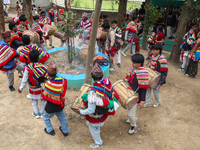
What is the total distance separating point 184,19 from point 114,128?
5.63m

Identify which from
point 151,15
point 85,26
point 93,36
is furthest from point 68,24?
point 151,15

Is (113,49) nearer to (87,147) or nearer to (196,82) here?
(196,82)

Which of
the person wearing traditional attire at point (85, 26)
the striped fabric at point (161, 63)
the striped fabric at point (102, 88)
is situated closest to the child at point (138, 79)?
the striped fabric at point (102, 88)

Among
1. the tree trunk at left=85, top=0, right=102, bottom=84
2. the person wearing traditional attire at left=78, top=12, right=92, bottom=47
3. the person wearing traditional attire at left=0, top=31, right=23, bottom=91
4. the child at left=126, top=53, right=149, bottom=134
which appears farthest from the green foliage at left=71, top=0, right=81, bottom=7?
the child at left=126, top=53, right=149, bottom=134

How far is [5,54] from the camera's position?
4.11 meters

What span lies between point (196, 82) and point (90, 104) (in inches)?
201

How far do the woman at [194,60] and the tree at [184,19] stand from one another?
4.15 ft

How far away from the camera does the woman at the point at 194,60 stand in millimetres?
5672

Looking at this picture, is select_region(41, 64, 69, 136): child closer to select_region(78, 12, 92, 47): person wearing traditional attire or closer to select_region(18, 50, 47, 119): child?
select_region(18, 50, 47, 119): child

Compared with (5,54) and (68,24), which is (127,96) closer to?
(68,24)

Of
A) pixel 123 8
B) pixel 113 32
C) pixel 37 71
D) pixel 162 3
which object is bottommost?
pixel 37 71

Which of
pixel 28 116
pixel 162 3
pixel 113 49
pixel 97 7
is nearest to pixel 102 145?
pixel 28 116

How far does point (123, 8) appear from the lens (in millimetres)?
8828

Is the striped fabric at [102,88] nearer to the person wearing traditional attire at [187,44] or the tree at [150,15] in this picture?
the person wearing traditional attire at [187,44]
